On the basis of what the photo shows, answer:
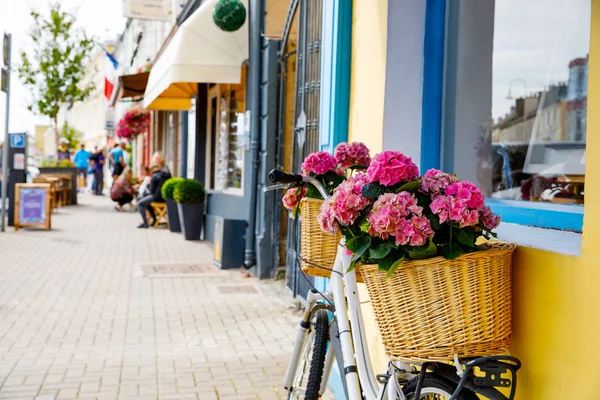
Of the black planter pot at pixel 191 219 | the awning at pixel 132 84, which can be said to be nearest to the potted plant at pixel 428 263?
the black planter pot at pixel 191 219

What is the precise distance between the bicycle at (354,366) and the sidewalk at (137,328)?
1173mm

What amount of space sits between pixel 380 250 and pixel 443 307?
25cm

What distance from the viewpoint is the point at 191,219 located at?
11.9 m

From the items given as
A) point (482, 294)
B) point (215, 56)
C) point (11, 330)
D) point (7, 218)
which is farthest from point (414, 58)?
point (7, 218)

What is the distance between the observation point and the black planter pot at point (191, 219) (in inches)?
468

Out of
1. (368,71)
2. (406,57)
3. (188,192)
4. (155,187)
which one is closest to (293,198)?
(406,57)

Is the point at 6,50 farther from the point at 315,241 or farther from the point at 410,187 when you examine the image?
the point at 410,187

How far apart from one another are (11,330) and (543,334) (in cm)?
463

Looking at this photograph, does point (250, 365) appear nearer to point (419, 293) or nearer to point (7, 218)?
point (419, 293)

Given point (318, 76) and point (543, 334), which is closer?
point (543, 334)

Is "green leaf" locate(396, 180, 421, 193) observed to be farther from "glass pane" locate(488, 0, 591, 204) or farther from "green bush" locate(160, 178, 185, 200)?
"green bush" locate(160, 178, 185, 200)

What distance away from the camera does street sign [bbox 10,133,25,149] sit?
13117 millimetres

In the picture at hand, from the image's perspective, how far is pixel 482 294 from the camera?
2.14 meters

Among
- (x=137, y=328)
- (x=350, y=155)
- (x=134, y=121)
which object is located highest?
(x=134, y=121)
